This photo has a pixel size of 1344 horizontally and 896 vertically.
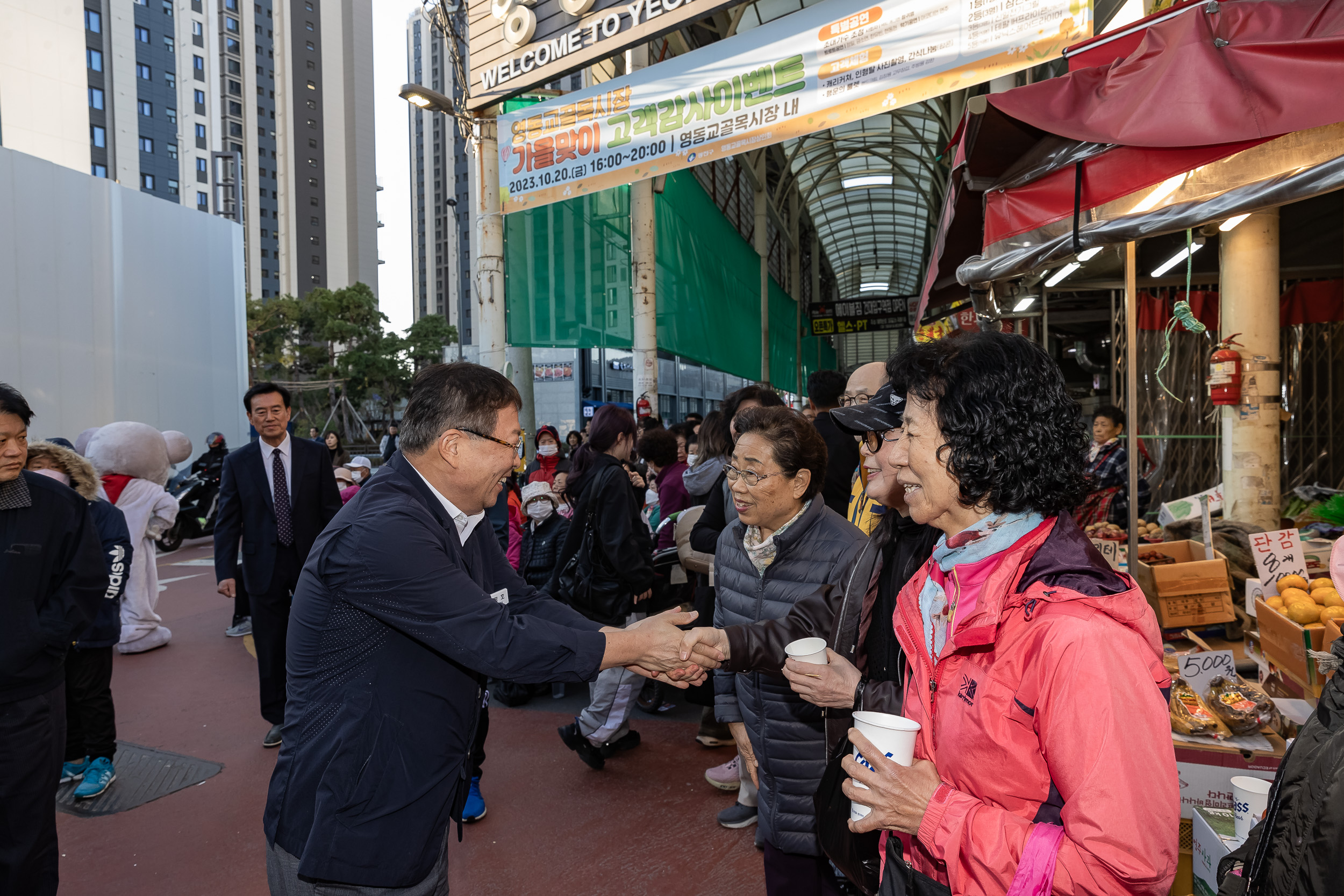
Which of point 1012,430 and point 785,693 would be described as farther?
point 785,693

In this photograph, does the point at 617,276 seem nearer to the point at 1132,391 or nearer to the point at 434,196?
the point at 1132,391

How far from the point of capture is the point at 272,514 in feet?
14.6

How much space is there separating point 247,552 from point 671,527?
2604 millimetres

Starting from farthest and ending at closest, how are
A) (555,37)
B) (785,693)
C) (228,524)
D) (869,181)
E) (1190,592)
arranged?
(869,181), (555,37), (228,524), (1190,592), (785,693)

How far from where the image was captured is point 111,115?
167 ft

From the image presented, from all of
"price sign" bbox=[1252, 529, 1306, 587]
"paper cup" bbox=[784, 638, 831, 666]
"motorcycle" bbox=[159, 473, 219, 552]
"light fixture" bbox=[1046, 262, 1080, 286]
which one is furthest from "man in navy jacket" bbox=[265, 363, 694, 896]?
"motorcycle" bbox=[159, 473, 219, 552]

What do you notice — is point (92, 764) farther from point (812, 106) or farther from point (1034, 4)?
point (1034, 4)

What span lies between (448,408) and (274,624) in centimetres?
323

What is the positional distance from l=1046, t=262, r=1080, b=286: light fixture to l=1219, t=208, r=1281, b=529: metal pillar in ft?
4.03

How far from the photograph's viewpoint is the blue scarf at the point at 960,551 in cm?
134

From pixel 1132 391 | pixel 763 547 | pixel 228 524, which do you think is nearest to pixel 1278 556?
pixel 1132 391

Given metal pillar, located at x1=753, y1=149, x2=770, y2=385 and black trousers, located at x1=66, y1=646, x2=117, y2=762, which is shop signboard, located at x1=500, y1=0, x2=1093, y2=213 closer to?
black trousers, located at x1=66, y1=646, x2=117, y2=762

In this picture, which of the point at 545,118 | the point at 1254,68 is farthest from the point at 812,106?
the point at 1254,68

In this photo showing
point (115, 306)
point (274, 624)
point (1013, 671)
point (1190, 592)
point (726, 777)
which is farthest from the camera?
point (115, 306)
